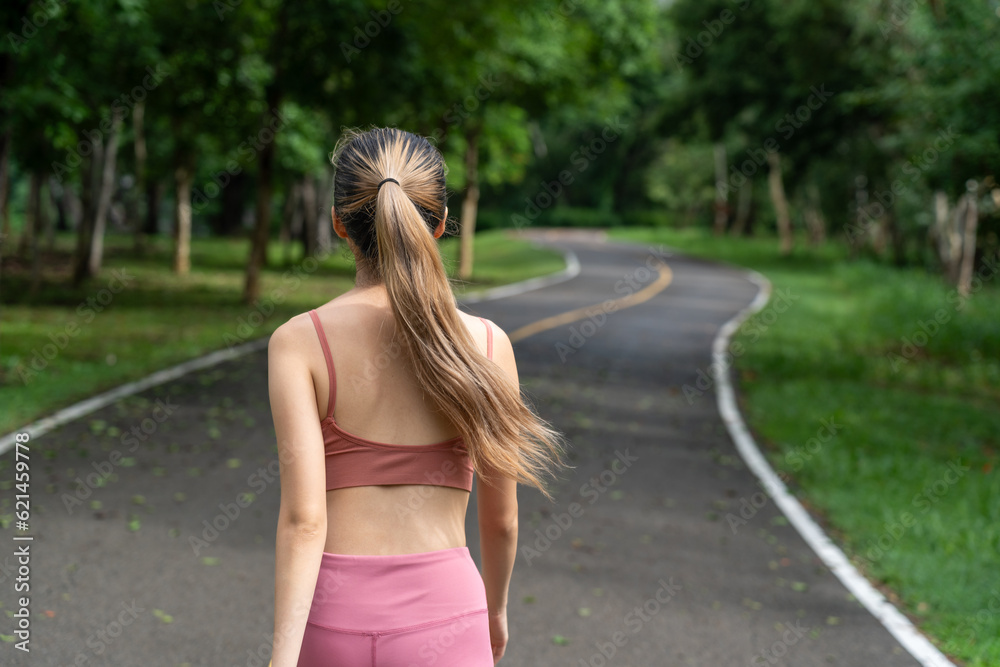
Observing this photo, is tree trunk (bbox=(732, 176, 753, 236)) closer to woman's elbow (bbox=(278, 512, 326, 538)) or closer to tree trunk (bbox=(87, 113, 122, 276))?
tree trunk (bbox=(87, 113, 122, 276))

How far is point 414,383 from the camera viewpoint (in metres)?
2.06

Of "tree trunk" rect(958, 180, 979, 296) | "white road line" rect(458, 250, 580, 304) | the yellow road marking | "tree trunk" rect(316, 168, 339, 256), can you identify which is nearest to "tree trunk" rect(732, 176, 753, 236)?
"white road line" rect(458, 250, 580, 304)

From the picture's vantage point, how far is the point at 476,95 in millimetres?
23625

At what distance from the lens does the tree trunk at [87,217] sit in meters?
20.8

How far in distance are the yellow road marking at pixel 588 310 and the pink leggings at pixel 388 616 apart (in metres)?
13.8

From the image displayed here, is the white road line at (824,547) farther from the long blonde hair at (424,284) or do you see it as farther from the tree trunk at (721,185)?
the tree trunk at (721,185)

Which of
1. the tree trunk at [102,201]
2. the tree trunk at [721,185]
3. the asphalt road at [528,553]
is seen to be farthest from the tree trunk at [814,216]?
the asphalt road at [528,553]

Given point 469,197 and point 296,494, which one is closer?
point 296,494

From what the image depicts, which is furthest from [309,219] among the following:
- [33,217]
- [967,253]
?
[967,253]

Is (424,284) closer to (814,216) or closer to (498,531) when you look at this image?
(498,531)

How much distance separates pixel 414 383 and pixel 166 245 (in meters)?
37.3

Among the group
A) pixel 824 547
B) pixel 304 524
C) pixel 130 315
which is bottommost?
pixel 130 315

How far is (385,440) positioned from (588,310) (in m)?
19.8

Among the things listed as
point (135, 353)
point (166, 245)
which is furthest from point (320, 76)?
point (166, 245)
